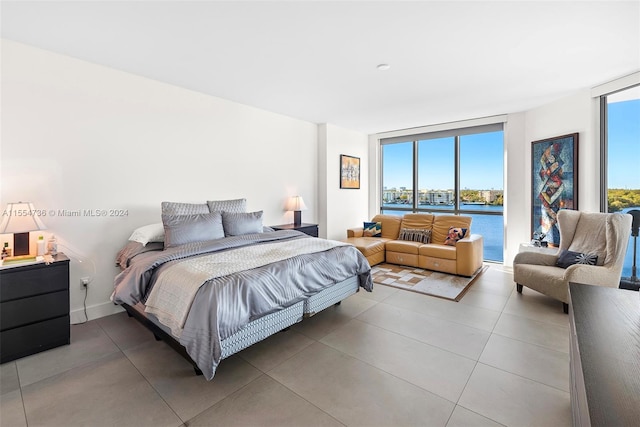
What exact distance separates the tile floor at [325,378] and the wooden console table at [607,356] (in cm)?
89

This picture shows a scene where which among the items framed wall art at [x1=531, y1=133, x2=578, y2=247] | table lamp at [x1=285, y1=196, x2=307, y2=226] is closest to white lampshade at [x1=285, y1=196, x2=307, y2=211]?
table lamp at [x1=285, y1=196, x2=307, y2=226]

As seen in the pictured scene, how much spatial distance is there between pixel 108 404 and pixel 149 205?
219cm

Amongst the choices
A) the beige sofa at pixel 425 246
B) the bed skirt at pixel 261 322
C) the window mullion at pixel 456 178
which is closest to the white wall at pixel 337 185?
the beige sofa at pixel 425 246

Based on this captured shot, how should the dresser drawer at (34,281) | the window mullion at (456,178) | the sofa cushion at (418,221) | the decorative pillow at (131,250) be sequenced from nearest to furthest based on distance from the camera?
the dresser drawer at (34,281), the decorative pillow at (131,250), the sofa cushion at (418,221), the window mullion at (456,178)

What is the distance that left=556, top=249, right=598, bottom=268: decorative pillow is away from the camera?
10.4 feet

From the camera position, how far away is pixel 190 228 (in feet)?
10.2

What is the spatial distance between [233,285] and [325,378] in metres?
0.94

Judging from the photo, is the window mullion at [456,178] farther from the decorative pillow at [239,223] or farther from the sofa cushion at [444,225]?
the decorative pillow at [239,223]

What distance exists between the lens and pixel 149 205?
3.49 metres

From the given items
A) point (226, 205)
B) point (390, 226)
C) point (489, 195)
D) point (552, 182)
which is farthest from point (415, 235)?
point (226, 205)

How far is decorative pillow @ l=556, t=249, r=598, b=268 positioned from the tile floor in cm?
70

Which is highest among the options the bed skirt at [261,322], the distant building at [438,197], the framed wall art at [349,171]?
the framed wall art at [349,171]

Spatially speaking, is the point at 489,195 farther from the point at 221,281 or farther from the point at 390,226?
the point at 221,281

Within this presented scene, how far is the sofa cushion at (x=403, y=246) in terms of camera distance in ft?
16.2
